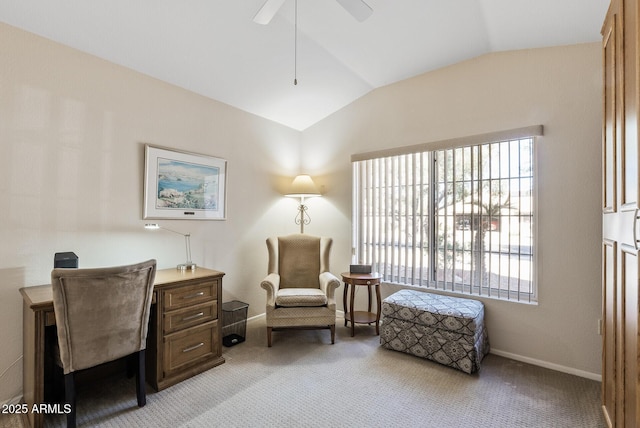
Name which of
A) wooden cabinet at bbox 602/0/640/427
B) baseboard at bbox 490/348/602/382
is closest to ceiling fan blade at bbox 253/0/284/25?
wooden cabinet at bbox 602/0/640/427

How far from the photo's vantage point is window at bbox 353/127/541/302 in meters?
2.60

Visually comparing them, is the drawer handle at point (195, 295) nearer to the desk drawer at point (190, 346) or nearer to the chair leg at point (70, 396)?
the desk drawer at point (190, 346)

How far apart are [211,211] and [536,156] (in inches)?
125

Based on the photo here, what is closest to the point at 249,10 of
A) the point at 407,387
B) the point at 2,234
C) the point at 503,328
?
the point at 2,234

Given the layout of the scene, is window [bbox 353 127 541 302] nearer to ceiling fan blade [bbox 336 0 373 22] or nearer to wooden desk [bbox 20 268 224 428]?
ceiling fan blade [bbox 336 0 373 22]

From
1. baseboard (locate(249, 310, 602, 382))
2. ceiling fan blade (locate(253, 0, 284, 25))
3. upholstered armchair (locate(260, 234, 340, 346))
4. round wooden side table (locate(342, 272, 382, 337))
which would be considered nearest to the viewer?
ceiling fan blade (locate(253, 0, 284, 25))

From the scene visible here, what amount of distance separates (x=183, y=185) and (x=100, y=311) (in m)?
1.46

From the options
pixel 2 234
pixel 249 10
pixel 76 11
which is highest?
pixel 249 10

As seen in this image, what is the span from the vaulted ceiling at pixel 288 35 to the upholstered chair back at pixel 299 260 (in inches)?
69.3

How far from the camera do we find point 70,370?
1.64m

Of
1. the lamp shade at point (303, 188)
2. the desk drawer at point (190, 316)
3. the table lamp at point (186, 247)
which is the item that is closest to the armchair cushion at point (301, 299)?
the desk drawer at point (190, 316)

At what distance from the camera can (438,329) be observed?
2.47 metres

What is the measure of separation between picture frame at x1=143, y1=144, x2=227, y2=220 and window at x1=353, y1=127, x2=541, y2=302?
1.70 m

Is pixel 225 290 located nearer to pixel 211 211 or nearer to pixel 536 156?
pixel 211 211
